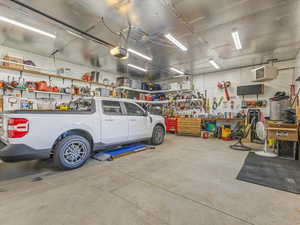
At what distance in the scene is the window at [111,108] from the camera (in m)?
3.23

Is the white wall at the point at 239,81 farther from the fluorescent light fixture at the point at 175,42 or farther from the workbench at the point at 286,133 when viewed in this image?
the fluorescent light fixture at the point at 175,42

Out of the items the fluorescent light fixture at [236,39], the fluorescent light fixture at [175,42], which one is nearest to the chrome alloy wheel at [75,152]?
the fluorescent light fixture at [175,42]

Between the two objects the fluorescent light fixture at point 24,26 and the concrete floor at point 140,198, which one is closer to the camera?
the concrete floor at point 140,198

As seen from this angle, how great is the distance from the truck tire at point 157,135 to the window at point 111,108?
1.61 meters

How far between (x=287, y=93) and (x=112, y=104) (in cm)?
747

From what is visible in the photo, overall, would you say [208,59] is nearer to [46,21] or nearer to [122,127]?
[122,127]

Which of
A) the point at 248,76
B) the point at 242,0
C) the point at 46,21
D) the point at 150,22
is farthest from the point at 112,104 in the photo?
the point at 248,76

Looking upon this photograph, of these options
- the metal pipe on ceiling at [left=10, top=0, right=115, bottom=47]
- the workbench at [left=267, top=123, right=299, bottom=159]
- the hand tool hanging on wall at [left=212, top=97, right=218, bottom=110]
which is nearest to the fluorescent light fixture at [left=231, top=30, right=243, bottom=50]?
the workbench at [left=267, top=123, right=299, bottom=159]

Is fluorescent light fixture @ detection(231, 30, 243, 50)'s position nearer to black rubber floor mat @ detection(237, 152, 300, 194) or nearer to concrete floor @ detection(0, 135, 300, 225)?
black rubber floor mat @ detection(237, 152, 300, 194)

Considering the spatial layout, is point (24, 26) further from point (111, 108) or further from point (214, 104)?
point (214, 104)

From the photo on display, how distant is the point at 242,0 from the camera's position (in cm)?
275

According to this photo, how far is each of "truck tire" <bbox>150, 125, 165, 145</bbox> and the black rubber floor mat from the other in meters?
2.56

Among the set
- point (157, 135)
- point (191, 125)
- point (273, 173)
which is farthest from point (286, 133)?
point (191, 125)

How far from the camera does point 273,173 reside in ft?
8.27
